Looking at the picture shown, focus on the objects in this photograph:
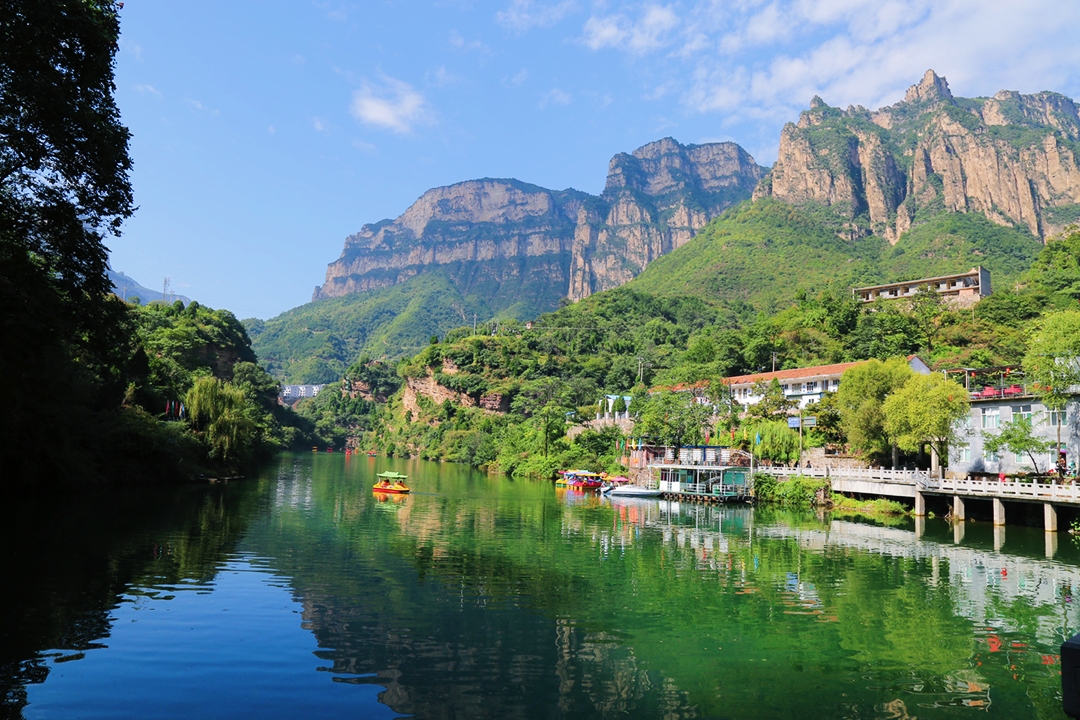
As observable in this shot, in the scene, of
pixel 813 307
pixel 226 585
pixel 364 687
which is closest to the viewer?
pixel 364 687

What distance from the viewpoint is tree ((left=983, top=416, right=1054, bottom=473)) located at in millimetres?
40938

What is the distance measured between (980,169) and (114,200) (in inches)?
8843

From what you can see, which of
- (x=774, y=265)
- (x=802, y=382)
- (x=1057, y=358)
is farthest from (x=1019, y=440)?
(x=774, y=265)

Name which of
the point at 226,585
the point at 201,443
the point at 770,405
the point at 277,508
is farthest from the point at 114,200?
the point at 770,405

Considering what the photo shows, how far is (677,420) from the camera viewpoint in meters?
71.9

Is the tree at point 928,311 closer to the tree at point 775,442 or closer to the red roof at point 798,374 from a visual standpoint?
the red roof at point 798,374

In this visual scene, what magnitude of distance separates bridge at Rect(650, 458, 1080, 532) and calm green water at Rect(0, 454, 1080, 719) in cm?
442

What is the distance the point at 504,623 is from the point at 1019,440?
37.8 meters

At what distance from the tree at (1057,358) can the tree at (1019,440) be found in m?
1.90

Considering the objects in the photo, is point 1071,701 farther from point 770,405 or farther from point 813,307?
point 813,307

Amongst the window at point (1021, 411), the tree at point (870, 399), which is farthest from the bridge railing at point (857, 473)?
the window at point (1021, 411)

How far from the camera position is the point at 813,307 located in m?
112

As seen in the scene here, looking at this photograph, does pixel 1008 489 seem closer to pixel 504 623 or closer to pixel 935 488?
pixel 935 488

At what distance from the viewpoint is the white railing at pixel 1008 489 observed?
36031mm
